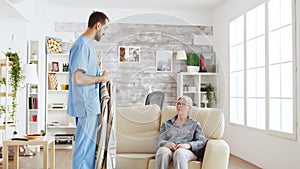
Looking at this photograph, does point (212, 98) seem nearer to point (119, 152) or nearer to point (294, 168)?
point (119, 152)

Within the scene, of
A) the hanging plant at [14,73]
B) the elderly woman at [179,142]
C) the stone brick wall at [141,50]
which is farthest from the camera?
the hanging plant at [14,73]

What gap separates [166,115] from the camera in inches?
118

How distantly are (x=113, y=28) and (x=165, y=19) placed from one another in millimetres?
308

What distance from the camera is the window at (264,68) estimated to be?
4809 millimetres

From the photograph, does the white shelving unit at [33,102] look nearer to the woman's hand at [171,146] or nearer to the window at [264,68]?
the window at [264,68]

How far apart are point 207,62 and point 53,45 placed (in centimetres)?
528

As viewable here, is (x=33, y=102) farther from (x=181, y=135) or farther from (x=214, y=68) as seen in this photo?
(x=214, y=68)

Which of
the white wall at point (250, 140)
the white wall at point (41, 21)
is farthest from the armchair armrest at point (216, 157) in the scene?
the white wall at point (41, 21)

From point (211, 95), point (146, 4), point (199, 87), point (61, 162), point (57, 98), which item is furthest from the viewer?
point (57, 98)

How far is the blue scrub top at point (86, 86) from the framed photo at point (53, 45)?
5.13 m

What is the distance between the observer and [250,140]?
19.5 feet

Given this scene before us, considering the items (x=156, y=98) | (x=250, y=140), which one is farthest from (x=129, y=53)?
(x=250, y=140)

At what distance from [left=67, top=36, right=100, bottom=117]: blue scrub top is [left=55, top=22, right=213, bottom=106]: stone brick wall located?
0.25 feet

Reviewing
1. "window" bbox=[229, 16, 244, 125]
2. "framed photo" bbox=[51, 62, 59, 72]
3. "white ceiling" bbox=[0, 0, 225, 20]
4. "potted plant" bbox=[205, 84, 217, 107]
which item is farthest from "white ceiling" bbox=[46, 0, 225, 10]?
"potted plant" bbox=[205, 84, 217, 107]
